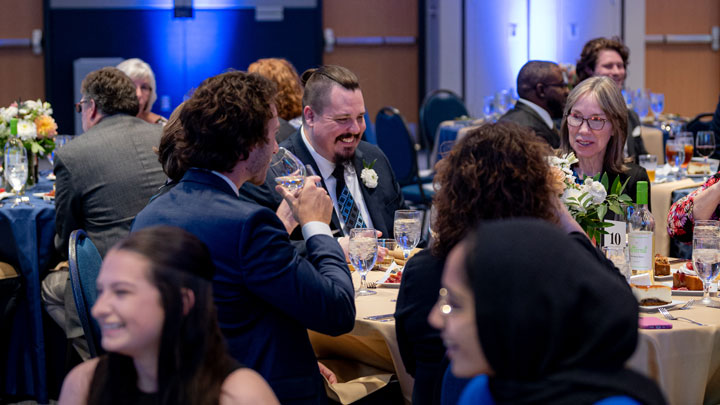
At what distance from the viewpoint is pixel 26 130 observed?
187 inches

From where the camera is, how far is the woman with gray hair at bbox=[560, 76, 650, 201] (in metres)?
3.48

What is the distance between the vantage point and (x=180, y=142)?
2084mm

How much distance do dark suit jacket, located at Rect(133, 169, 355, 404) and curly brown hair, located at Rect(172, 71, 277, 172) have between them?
0.04 m

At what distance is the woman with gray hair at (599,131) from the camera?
137 inches

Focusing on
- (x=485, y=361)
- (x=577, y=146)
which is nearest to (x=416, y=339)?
(x=485, y=361)

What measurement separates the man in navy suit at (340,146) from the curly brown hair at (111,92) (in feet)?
3.26

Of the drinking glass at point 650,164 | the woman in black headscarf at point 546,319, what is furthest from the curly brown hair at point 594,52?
the woman in black headscarf at point 546,319

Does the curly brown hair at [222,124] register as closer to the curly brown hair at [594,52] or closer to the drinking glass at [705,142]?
the drinking glass at [705,142]

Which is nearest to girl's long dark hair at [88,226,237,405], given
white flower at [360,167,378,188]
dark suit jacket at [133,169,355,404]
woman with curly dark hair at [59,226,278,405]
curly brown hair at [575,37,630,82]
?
woman with curly dark hair at [59,226,278,405]

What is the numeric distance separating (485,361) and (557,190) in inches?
37.1

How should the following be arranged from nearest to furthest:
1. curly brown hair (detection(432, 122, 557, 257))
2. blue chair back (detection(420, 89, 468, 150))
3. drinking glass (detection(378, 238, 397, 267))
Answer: curly brown hair (detection(432, 122, 557, 257)) < drinking glass (detection(378, 238, 397, 267)) < blue chair back (detection(420, 89, 468, 150))

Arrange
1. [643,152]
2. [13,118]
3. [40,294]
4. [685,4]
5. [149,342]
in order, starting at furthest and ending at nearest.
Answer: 1. [685,4]
2. [643,152]
3. [13,118]
4. [40,294]
5. [149,342]

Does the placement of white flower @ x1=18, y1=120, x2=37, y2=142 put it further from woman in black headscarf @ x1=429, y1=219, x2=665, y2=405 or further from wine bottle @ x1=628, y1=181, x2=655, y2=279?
woman in black headscarf @ x1=429, y1=219, x2=665, y2=405

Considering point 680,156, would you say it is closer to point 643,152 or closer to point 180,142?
point 643,152
